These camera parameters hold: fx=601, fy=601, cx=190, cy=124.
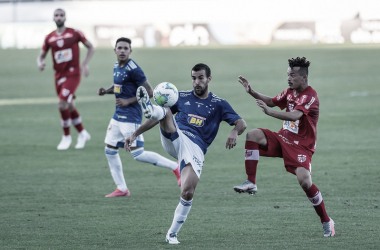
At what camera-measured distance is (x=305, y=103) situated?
6551 millimetres

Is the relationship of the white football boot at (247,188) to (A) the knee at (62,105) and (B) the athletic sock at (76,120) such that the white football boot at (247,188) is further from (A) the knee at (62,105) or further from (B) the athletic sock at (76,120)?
(B) the athletic sock at (76,120)

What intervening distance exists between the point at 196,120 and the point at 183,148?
415mm

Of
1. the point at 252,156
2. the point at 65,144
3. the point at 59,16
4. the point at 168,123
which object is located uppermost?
the point at 59,16

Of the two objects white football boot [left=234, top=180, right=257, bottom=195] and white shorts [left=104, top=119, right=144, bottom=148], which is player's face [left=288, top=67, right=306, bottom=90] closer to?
white football boot [left=234, top=180, right=257, bottom=195]

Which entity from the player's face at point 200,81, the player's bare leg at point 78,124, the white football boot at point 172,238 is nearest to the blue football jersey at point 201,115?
the player's face at point 200,81

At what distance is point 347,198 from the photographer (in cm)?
814

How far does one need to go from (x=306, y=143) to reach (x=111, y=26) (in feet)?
125

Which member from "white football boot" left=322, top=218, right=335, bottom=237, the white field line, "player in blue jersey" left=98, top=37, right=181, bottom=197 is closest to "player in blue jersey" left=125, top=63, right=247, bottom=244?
"white football boot" left=322, top=218, right=335, bottom=237

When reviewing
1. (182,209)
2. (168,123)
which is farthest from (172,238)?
(168,123)

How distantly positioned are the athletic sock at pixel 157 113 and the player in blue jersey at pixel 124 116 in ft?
8.49

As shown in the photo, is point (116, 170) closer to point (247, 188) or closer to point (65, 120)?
point (247, 188)

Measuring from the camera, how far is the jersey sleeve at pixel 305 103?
6.52 m

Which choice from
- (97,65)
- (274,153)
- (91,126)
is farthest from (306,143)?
(97,65)

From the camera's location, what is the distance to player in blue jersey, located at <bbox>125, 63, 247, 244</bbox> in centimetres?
616
